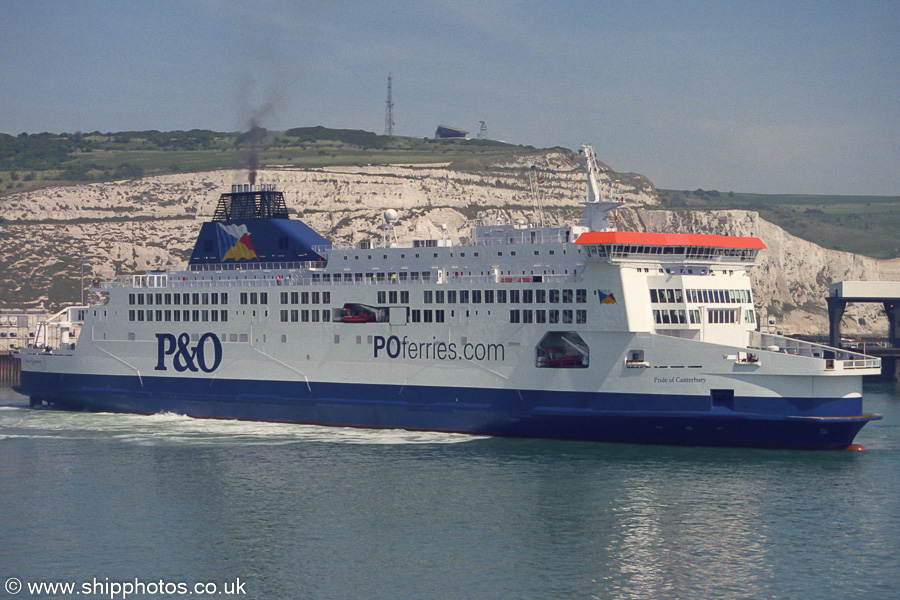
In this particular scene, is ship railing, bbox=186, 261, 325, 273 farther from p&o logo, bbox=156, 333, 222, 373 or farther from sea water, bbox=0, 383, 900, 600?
sea water, bbox=0, 383, 900, 600

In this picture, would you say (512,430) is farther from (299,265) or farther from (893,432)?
(893,432)

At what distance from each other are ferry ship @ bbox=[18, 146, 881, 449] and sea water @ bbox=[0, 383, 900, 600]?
1.37 meters

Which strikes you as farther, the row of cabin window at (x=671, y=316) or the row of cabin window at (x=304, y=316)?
the row of cabin window at (x=304, y=316)

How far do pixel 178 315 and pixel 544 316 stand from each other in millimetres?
16770

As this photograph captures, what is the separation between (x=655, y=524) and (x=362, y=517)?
7471 millimetres

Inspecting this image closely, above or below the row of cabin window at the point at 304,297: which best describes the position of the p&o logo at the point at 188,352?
below

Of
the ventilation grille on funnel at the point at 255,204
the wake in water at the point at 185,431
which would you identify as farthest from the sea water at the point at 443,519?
the ventilation grille on funnel at the point at 255,204

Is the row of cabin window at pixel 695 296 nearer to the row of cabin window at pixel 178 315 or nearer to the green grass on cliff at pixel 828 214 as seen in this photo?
the row of cabin window at pixel 178 315

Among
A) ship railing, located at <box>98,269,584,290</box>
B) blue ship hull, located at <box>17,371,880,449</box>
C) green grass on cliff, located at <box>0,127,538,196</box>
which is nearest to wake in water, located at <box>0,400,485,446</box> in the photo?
blue ship hull, located at <box>17,371,880,449</box>

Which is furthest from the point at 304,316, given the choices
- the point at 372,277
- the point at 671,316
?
the point at 671,316

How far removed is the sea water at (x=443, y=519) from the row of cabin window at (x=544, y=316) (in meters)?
4.27

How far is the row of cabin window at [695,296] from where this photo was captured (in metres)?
35.1

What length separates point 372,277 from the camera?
40.3m

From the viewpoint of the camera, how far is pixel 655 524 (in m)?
26.1
